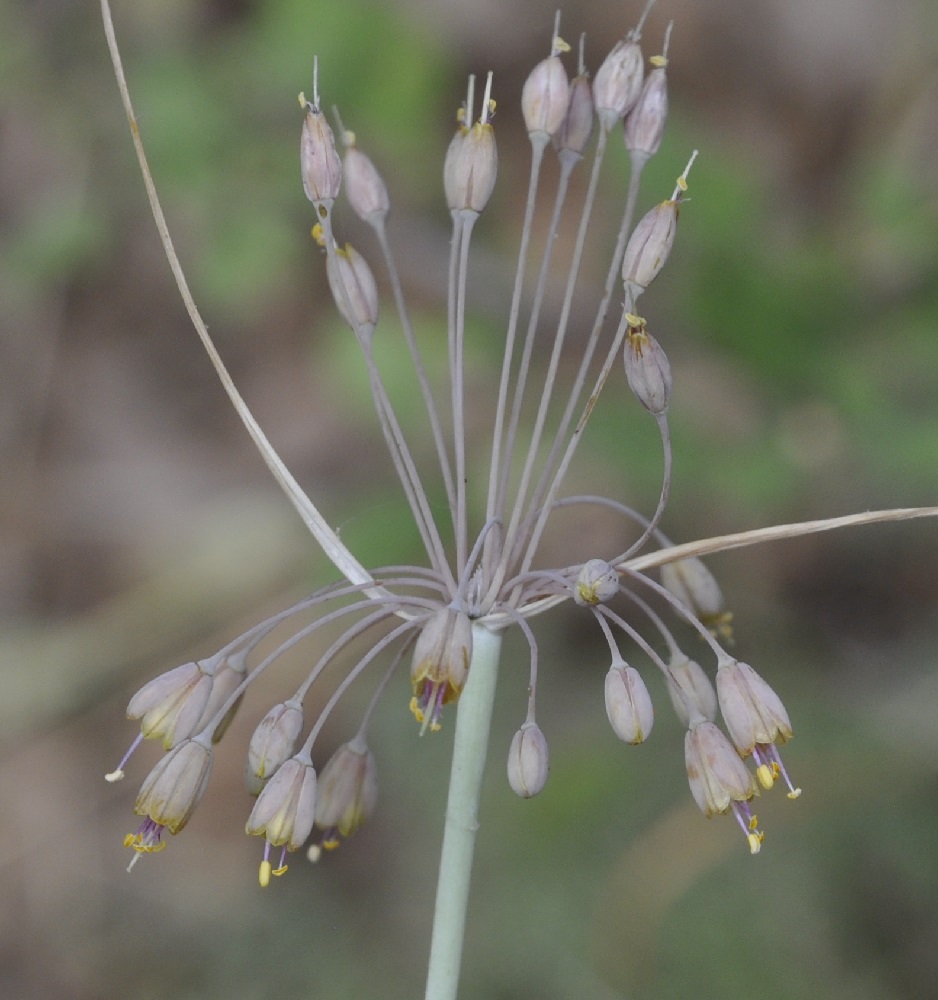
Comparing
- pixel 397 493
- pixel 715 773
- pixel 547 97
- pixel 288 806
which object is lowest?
pixel 397 493

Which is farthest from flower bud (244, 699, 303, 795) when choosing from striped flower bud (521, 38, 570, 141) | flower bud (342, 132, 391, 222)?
striped flower bud (521, 38, 570, 141)

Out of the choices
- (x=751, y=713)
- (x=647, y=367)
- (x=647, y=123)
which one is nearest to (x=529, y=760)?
(x=751, y=713)

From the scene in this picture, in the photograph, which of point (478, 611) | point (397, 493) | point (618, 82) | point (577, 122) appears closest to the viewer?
point (478, 611)

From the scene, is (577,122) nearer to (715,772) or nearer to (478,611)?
(478,611)

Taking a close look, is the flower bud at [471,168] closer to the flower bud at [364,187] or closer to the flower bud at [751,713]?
the flower bud at [364,187]

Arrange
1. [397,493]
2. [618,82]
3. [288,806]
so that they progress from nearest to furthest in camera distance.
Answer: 1. [288,806]
2. [618,82]
3. [397,493]

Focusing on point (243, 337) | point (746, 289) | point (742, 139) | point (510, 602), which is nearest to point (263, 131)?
point (243, 337)

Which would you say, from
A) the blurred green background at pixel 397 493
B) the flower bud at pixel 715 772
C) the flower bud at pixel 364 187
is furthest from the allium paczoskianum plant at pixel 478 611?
the blurred green background at pixel 397 493
